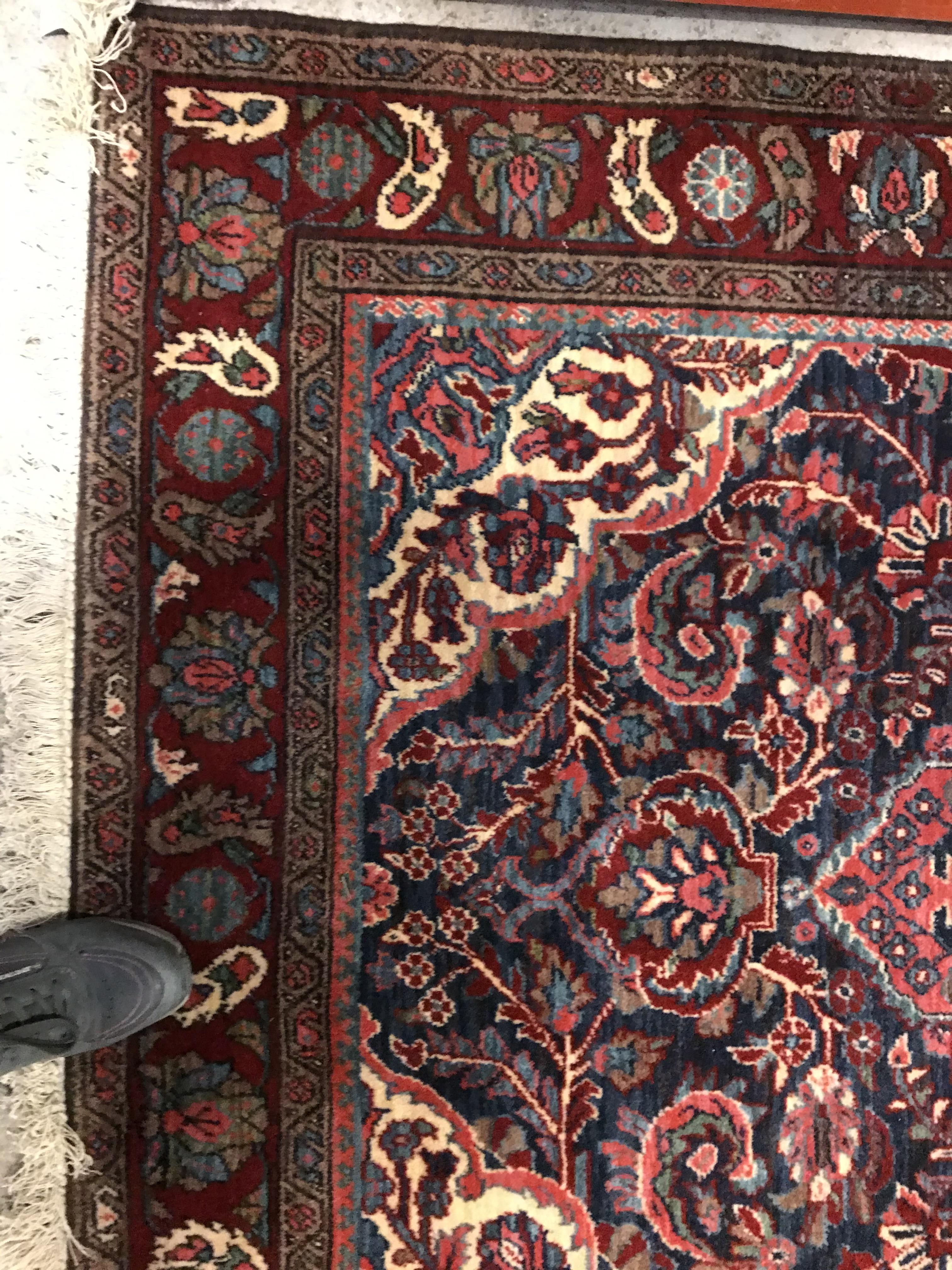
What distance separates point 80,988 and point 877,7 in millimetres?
1399

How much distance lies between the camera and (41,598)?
3.24 ft

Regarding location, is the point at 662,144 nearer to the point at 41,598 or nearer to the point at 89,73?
the point at 89,73

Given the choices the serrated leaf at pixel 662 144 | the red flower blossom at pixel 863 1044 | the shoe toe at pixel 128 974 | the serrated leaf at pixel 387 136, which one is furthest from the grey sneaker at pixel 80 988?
the serrated leaf at pixel 662 144

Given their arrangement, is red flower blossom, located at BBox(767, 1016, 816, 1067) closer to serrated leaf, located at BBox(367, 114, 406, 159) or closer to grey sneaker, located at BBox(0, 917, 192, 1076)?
grey sneaker, located at BBox(0, 917, 192, 1076)

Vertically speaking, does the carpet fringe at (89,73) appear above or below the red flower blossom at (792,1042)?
above

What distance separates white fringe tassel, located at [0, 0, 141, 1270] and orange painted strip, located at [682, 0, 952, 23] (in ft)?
2.45

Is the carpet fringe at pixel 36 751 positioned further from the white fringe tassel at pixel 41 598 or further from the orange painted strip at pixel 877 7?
Answer: the orange painted strip at pixel 877 7

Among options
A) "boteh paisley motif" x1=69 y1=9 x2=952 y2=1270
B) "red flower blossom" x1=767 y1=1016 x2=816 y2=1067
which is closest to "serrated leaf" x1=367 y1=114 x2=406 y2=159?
"boteh paisley motif" x1=69 y1=9 x2=952 y2=1270

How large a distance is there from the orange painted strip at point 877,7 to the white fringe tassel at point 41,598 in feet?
2.45

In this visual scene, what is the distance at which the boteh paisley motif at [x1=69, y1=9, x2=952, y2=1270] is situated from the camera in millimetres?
999

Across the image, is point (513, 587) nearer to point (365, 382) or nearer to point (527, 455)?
point (527, 455)

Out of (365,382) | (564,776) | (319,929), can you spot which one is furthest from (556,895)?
(365,382)

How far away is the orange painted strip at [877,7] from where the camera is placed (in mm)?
966

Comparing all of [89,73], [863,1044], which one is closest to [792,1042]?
[863,1044]
